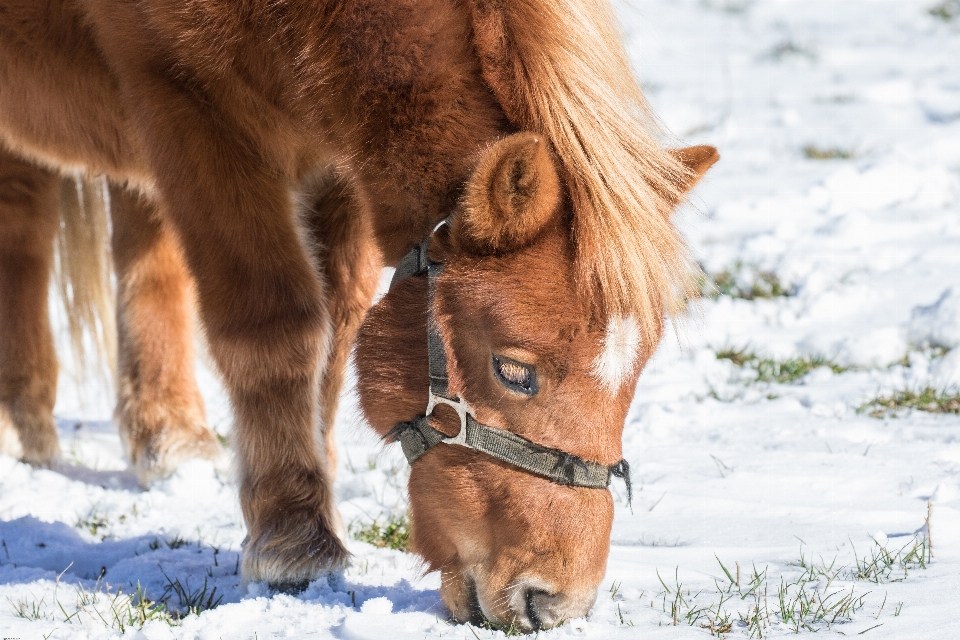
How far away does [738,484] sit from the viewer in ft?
11.3

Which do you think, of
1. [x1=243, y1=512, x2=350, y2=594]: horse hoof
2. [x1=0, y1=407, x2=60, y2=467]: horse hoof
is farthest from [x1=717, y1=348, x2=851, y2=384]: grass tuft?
[x1=0, y1=407, x2=60, y2=467]: horse hoof

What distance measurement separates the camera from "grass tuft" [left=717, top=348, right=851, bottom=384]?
14.8 ft

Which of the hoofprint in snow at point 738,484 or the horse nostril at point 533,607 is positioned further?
the hoofprint in snow at point 738,484

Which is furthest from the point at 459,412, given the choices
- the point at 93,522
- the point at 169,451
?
the point at 169,451

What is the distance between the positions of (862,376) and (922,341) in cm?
45

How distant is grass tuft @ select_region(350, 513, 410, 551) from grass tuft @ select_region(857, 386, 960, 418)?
1979 mm

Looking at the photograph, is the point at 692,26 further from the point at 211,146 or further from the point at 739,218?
the point at 211,146

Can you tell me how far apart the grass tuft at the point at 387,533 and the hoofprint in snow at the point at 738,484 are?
0.06 metres

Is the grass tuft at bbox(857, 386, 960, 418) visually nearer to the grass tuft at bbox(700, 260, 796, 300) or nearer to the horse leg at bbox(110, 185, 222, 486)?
the grass tuft at bbox(700, 260, 796, 300)

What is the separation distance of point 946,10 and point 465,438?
1237cm

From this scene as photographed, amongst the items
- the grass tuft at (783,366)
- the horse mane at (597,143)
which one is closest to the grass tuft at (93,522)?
the horse mane at (597,143)

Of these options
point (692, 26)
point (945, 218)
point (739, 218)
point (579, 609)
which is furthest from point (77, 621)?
point (692, 26)

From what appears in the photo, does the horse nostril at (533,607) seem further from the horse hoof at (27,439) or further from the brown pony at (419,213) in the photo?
the horse hoof at (27,439)

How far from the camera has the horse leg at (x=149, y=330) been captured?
4.32 metres
